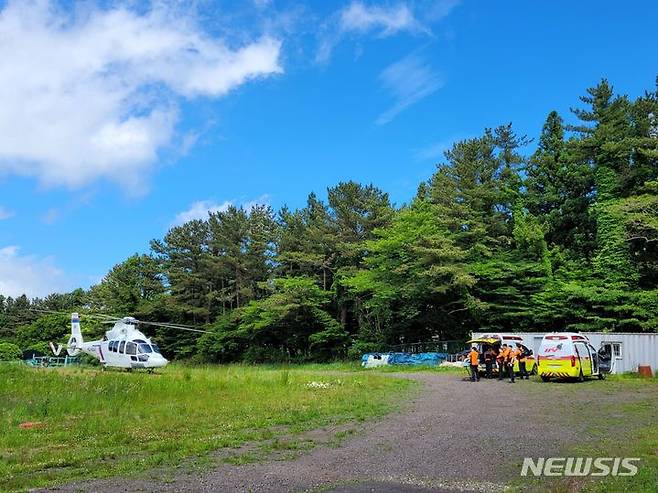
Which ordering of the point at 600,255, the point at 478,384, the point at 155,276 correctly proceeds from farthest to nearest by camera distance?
the point at 155,276 < the point at 600,255 < the point at 478,384

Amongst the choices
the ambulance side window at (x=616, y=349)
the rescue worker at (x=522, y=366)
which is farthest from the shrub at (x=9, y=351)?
the ambulance side window at (x=616, y=349)

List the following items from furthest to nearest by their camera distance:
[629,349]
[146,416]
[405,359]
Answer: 1. [405,359]
2. [629,349]
3. [146,416]

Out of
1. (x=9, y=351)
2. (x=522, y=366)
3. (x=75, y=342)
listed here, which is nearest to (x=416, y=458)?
(x=522, y=366)

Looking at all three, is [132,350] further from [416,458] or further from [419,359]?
[416,458]

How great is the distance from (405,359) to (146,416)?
2831 cm

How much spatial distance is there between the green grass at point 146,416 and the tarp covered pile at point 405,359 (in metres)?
14.9

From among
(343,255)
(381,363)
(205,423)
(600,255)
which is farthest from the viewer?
(343,255)

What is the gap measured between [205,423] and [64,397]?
7.03 meters

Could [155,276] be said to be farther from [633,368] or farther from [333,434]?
[333,434]

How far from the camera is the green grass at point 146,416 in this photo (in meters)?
9.56

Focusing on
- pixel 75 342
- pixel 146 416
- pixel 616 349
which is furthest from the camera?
pixel 75 342

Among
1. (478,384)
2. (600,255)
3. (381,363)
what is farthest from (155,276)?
(478,384)

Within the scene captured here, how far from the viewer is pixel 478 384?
24.0 m

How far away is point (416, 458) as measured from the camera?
9.23m
